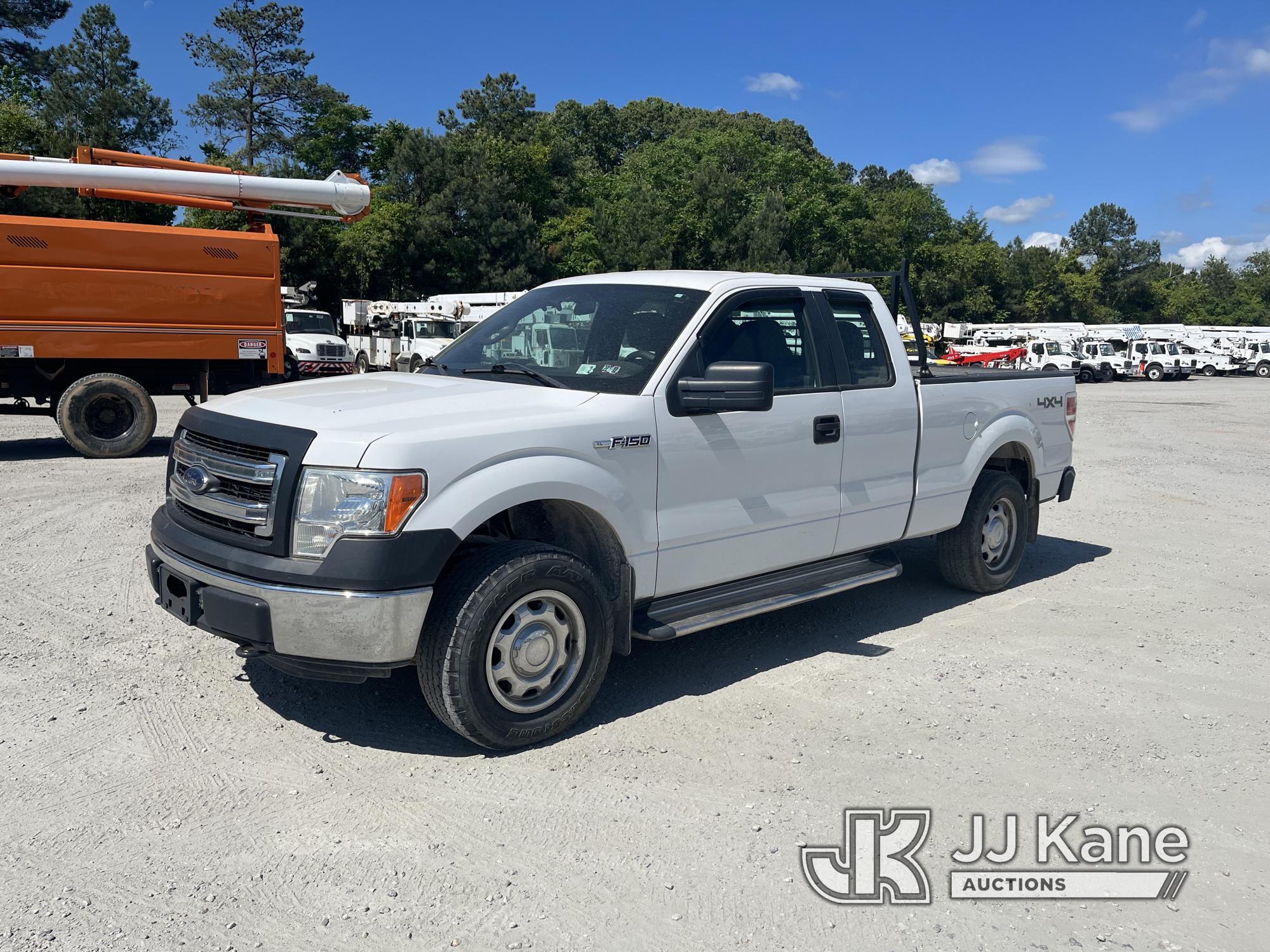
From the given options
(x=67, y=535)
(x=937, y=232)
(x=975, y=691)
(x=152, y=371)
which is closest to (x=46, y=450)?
(x=152, y=371)

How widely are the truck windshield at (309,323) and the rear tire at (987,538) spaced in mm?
25130

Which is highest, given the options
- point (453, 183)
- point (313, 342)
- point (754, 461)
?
point (453, 183)

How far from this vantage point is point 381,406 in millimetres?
4184

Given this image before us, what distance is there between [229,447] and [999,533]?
16.2ft

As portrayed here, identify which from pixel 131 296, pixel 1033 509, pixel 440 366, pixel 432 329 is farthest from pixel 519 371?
pixel 432 329

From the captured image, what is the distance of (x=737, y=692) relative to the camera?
4930 mm

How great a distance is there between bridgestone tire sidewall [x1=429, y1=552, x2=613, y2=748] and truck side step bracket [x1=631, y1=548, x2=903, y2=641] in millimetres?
275

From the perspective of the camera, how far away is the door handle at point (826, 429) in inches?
205

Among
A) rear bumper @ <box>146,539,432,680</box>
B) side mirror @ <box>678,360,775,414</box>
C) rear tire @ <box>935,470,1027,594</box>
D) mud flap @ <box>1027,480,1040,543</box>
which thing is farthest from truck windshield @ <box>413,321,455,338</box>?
rear bumper @ <box>146,539,432,680</box>

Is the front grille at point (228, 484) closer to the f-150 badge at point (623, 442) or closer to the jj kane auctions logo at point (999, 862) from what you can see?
the f-150 badge at point (623, 442)

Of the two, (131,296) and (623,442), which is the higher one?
(131,296)

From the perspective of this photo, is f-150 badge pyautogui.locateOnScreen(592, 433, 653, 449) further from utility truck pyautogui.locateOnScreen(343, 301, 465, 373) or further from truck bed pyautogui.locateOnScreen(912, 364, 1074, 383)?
utility truck pyautogui.locateOnScreen(343, 301, 465, 373)

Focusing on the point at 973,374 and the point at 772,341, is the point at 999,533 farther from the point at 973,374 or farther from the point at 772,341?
the point at 772,341

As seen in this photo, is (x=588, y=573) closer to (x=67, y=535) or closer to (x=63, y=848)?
(x=63, y=848)
